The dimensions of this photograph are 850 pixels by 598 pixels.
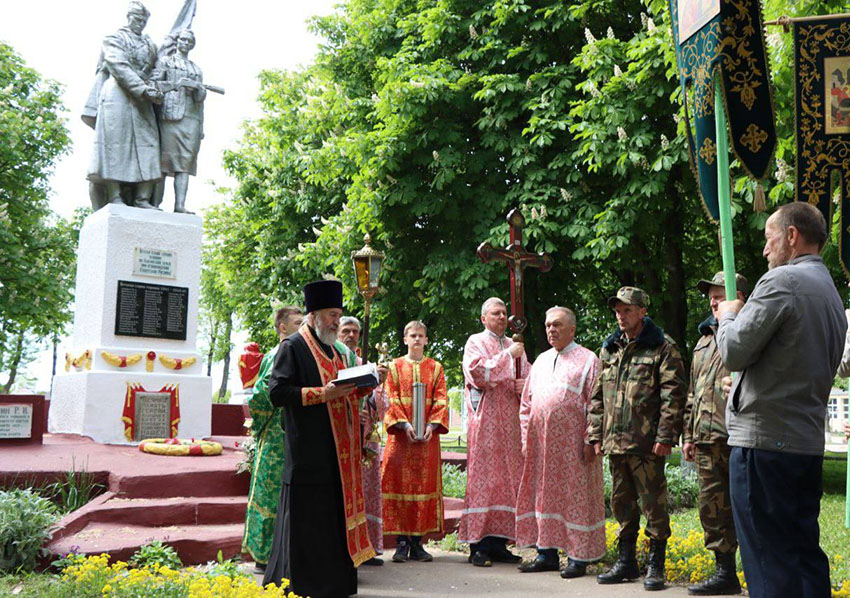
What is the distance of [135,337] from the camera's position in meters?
11.0

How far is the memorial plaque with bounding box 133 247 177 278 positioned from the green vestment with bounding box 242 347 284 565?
210 inches

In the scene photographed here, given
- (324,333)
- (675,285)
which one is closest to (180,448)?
(324,333)

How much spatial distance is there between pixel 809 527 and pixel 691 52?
109 inches

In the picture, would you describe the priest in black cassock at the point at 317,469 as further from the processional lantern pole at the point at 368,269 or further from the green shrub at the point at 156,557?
the green shrub at the point at 156,557

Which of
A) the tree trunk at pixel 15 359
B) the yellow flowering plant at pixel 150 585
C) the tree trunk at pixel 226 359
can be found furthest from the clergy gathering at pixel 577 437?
the tree trunk at pixel 226 359

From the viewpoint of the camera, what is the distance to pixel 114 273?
10977mm

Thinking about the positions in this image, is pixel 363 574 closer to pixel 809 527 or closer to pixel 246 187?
pixel 809 527

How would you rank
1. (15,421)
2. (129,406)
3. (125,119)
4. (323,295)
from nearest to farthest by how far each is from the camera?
(323,295) → (15,421) → (129,406) → (125,119)

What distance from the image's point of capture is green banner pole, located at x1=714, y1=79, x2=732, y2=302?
4137 millimetres

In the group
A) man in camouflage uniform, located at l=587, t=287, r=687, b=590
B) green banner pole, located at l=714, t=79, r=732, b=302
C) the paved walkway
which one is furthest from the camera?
man in camouflage uniform, located at l=587, t=287, r=687, b=590

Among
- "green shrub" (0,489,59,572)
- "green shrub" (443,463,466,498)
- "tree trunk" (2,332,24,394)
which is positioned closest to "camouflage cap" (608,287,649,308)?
"green shrub" (443,463,466,498)

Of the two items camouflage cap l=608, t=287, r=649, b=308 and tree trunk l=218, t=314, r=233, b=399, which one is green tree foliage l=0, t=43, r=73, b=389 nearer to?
tree trunk l=218, t=314, r=233, b=399

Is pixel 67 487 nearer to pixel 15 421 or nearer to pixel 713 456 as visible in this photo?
pixel 15 421

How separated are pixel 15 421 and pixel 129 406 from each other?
4.82 feet
